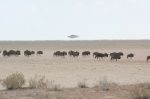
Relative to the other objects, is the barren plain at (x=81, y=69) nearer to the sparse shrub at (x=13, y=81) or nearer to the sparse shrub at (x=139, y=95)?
the sparse shrub at (x=13, y=81)

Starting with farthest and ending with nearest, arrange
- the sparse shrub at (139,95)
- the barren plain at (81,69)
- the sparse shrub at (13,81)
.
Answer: the barren plain at (81,69) → the sparse shrub at (13,81) → the sparse shrub at (139,95)

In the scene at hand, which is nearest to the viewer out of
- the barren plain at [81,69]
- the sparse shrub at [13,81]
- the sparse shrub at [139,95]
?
the sparse shrub at [139,95]

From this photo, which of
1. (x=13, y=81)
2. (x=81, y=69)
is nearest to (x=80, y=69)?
(x=81, y=69)

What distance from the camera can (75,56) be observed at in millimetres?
52250

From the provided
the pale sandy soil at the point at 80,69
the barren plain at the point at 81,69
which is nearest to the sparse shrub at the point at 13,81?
the barren plain at the point at 81,69

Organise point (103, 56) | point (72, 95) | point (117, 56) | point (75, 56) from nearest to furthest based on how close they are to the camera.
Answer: point (72, 95), point (117, 56), point (103, 56), point (75, 56)

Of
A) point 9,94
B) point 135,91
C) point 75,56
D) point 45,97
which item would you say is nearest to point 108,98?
point 135,91

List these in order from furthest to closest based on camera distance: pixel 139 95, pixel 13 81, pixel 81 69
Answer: pixel 81 69 → pixel 13 81 → pixel 139 95

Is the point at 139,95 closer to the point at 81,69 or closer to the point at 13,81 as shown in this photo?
the point at 13,81

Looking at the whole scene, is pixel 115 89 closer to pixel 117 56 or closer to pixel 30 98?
pixel 30 98

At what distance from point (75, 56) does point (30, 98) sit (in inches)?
1614

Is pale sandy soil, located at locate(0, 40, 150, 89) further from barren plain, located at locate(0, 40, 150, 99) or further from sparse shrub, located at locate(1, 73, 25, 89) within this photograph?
sparse shrub, located at locate(1, 73, 25, 89)

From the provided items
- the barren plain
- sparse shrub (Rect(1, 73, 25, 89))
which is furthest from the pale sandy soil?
sparse shrub (Rect(1, 73, 25, 89))

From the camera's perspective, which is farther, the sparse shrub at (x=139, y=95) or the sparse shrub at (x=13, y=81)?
the sparse shrub at (x=13, y=81)
